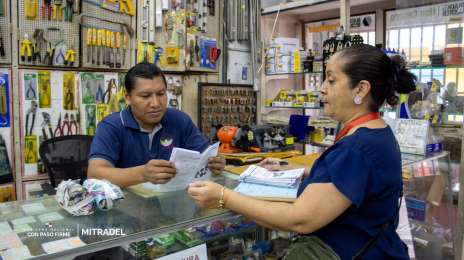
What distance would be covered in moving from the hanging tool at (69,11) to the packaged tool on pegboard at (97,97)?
1.41 ft

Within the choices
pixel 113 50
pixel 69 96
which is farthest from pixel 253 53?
pixel 69 96

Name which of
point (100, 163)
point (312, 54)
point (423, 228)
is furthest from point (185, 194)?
point (312, 54)

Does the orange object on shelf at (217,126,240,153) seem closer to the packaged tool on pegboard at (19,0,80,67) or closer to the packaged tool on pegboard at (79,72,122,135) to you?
the packaged tool on pegboard at (79,72,122,135)

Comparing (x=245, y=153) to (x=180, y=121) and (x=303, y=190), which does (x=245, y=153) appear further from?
(x=303, y=190)

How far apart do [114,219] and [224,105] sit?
2.78 m

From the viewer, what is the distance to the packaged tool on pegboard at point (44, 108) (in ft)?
9.47

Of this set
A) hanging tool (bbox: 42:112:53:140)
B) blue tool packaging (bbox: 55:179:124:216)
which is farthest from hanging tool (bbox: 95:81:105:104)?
blue tool packaging (bbox: 55:179:124:216)

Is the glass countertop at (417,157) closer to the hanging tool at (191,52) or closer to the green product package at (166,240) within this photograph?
the green product package at (166,240)

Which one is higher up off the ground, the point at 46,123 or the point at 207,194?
the point at 46,123

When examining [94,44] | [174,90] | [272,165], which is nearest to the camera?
[272,165]

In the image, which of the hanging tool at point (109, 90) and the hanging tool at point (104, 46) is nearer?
the hanging tool at point (104, 46)

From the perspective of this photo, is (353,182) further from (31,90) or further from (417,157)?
(31,90)

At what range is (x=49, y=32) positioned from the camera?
2.91 metres

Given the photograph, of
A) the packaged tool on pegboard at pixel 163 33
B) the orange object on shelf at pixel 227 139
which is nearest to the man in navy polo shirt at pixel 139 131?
the orange object on shelf at pixel 227 139
